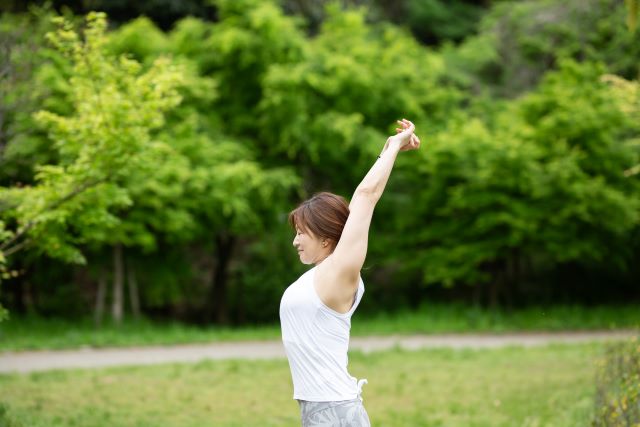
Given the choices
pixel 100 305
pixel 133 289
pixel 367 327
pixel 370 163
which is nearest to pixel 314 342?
pixel 367 327

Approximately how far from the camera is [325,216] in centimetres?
355

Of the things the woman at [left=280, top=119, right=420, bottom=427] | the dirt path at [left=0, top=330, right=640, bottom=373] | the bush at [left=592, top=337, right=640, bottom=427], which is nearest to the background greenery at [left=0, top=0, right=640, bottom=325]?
the dirt path at [left=0, top=330, right=640, bottom=373]

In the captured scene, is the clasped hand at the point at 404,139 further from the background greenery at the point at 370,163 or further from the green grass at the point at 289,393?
the background greenery at the point at 370,163

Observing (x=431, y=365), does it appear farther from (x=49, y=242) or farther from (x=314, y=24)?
(x=314, y=24)

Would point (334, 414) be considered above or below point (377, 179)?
below

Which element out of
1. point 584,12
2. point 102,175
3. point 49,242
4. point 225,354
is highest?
point 584,12

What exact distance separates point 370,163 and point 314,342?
57.3ft

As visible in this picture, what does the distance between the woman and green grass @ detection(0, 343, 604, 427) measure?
5012 millimetres

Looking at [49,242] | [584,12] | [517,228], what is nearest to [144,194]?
[517,228]

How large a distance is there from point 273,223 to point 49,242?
1289 centimetres

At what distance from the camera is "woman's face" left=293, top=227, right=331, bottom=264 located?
3576 millimetres

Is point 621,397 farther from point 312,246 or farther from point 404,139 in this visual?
point 312,246

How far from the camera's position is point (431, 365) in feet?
43.6

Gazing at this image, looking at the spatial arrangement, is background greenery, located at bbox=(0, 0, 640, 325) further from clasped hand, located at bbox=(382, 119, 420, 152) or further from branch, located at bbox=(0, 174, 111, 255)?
clasped hand, located at bbox=(382, 119, 420, 152)
